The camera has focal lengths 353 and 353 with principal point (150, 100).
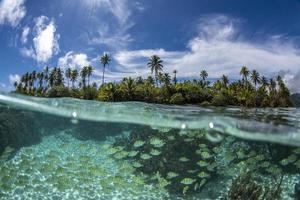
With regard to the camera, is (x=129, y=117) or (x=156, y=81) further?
(x=156, y=81)

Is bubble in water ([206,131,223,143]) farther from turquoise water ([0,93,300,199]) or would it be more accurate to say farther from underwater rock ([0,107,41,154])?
underwater rock ([0,107,41,154])

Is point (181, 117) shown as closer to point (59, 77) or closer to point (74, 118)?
point (74, 118)

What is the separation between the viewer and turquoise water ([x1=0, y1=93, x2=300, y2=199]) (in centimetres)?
1379

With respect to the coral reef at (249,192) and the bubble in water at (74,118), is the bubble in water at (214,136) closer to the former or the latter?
the coral reef at (249,192)

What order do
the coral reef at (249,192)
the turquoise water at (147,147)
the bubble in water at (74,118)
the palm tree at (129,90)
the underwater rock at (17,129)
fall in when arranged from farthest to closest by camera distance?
the palm tree at (129,90) → the bubble in water at (74,118) → the underwater rock at (17,129) → the turquoise water at (147,147) → the coral reef at (249,192)

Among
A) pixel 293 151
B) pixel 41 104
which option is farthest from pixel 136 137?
pixel 293 151

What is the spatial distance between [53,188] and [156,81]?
84406 millimetres

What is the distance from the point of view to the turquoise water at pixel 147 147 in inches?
543

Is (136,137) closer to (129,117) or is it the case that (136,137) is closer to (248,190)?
(129,117)

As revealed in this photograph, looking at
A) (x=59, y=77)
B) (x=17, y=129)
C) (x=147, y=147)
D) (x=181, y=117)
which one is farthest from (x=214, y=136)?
(x=59, y=77)

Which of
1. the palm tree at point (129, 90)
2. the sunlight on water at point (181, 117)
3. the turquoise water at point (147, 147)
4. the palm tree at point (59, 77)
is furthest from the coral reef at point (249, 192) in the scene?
the palm tree at point (59, 77)

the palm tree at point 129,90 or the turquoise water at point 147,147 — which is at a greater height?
the palm tree at point 129,90

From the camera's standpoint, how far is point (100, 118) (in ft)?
56.9

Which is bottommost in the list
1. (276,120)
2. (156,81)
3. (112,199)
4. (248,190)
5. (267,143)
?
(112,199)
